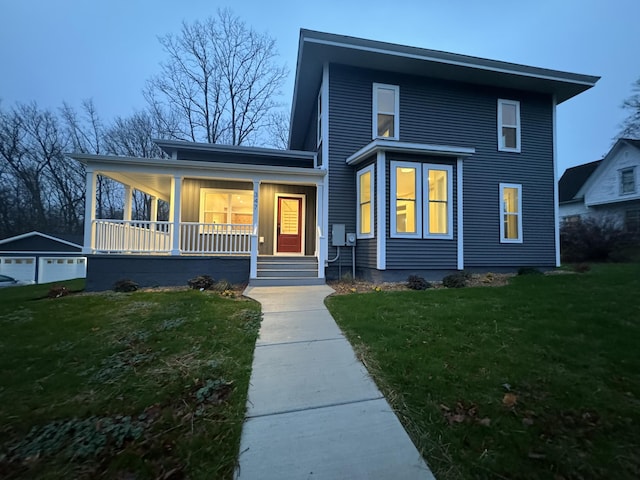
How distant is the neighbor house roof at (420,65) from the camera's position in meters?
8.37

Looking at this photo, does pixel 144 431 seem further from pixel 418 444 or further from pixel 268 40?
pixel 268 40

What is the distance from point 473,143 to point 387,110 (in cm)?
300

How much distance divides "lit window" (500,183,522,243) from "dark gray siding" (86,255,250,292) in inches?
321

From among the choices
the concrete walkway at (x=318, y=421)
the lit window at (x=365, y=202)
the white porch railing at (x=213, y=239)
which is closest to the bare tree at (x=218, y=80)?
the white porch railing at (x=213, y=239)

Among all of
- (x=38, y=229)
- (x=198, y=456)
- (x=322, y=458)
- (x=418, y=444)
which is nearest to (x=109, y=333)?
(x=198, y=456)

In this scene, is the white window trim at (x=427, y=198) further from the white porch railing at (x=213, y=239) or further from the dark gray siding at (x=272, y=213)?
the white porch railing at (x=213, y=239)

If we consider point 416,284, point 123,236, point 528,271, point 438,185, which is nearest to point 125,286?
point 123,236

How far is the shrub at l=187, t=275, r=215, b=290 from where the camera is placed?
7.34 meters

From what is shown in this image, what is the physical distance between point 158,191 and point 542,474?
12.2m

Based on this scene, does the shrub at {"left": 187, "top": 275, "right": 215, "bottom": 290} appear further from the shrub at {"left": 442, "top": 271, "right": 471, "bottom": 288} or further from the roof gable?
the roof gable

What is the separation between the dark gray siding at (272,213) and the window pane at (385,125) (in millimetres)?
2817

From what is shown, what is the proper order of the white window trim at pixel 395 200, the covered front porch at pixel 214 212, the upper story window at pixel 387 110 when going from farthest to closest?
the upper story window at pixel 387 110 → the covered front porch at pixel 214 212 → the white window trim at pixel 395 200

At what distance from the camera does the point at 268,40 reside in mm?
20359

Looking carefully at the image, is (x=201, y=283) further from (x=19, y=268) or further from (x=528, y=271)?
(x=19, y=268)
